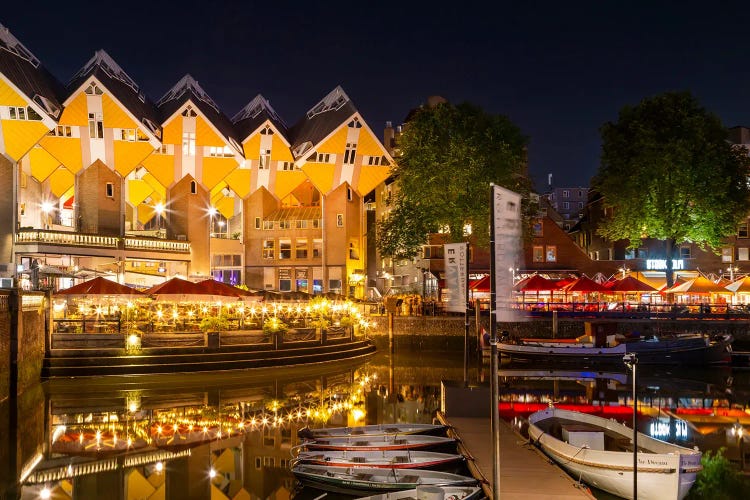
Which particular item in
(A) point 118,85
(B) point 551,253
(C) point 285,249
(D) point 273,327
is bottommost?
(D) point 273,327

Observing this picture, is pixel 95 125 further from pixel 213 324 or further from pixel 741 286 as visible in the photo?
pixel 741 286

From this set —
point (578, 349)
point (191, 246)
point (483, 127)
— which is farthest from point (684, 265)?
point (191, 246)

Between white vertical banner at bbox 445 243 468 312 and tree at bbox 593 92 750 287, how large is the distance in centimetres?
3884

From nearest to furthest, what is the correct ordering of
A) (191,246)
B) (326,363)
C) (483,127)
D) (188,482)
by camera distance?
(188,482) < (326,363) < (483,127) < (191,246)

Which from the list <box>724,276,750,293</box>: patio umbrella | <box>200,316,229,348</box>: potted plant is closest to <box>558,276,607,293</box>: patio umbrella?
<box>724,276,750,293</box>: patio umbrella

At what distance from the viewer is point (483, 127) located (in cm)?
6225

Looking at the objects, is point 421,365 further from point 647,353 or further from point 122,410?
point 122,410

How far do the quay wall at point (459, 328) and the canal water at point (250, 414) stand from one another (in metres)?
10.3

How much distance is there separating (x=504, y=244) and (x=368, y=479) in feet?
24.4

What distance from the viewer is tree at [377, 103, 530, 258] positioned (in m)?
59.2

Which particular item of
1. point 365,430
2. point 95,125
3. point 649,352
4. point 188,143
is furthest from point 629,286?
point 95,125

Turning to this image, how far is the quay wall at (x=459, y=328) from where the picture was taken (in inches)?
2158

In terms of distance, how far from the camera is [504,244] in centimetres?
1388

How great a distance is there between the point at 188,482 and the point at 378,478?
551 centimetres
